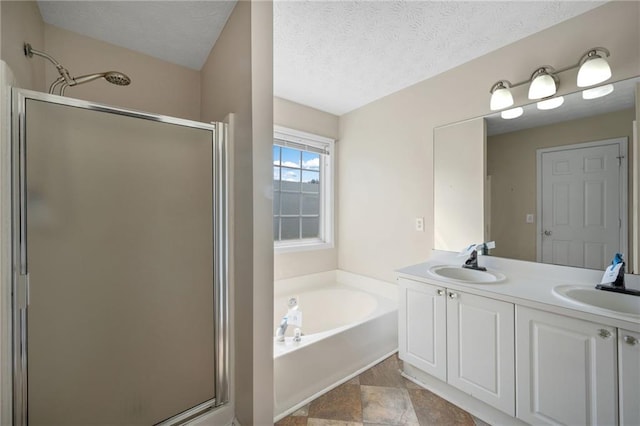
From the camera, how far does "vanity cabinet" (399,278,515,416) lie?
1.38 metres

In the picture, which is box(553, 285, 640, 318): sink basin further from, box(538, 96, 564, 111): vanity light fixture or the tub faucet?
the tub faucet

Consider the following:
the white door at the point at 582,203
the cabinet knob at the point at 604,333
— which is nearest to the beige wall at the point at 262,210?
the cabinet knob at the point at 604,333

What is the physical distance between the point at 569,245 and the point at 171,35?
285 cm

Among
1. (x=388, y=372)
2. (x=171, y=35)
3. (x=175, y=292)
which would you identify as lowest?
(x=388, y=372)

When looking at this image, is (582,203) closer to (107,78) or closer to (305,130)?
(305,130)

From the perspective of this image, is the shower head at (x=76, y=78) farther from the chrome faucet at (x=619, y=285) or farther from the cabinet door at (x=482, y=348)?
the chrome faucet at (x=619, y=285)

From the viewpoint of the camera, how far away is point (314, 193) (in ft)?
9.96

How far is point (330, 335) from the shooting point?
1.79 m

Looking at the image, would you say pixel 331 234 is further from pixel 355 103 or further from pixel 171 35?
pixel 171 35

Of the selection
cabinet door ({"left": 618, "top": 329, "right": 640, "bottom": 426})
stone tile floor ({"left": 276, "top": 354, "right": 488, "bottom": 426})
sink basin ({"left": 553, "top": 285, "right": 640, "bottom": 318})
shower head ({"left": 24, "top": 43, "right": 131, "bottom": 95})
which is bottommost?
stone tile floor ({"left": 276, "top": 354, "right": 488, "bottom": 426})

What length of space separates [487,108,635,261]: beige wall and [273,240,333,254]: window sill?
5.51ft

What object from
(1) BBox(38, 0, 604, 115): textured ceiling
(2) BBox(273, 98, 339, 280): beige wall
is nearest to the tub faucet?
(2) BBox(273, 98, 339, 280): beige wall

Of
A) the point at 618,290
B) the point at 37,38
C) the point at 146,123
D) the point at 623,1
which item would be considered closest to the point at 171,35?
the point at 37,38

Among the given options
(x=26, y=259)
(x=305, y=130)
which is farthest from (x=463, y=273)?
(x=26, y=259)
